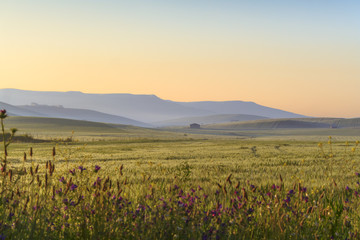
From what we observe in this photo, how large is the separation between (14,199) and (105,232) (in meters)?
1.56

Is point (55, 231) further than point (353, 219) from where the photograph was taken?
No

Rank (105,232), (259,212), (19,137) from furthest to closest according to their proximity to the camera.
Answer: (19,137) → (259,212) → (105,232)

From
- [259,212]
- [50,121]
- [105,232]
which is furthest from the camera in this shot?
[50,121]

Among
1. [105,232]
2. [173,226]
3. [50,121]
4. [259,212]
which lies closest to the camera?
[105,232]

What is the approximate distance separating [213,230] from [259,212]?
4.52 feet

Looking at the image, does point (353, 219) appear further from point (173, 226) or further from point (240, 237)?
point (173, 226)

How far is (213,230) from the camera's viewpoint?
473cm

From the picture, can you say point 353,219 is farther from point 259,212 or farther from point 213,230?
point 213,230

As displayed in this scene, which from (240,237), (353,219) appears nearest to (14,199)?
(240,237)

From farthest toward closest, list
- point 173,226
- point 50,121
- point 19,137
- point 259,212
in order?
1. point 50,121
2. point 19,137
3. point 259,212
4. point 173,226

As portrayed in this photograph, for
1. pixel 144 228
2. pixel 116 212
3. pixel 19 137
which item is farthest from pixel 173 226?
pixel 19 137

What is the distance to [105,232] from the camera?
15.2ft

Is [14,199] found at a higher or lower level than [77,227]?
higher

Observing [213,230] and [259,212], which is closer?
[213,230]
